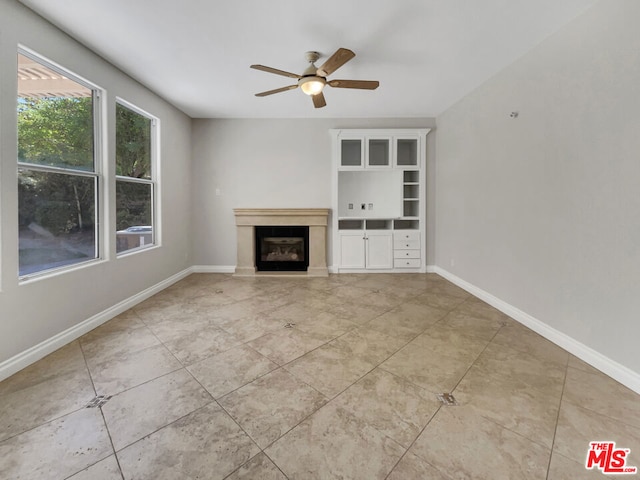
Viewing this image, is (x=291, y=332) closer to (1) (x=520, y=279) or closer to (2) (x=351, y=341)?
(2) (x=351, y=341)

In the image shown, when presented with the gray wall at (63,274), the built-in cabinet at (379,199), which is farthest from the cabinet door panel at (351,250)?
the gray wall at (63,274)

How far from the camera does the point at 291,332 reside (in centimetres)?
237

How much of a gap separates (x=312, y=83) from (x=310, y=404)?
273 cm

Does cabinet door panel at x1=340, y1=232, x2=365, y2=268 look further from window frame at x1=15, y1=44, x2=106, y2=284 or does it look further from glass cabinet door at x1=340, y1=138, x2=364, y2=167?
window frame at x1=15, y1=44, x2=106, y2=284

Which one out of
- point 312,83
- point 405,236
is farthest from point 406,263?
point 312,83

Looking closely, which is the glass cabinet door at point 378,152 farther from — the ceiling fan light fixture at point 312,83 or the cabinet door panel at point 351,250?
the ceiling fan light fixture at point 312,83

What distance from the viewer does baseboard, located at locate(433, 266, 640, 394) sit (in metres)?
1.68

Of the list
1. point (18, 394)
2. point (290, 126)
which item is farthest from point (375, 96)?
point (18, 394)

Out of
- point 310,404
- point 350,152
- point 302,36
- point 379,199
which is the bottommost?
point 310,404

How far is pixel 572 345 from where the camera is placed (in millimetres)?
2057

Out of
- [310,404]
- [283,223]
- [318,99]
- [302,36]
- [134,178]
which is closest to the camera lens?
[310,404]

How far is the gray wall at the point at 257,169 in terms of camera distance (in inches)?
175

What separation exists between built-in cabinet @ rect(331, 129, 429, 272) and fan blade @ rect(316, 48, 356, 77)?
196 centimetres

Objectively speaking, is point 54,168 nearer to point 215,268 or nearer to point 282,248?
point 215,268
